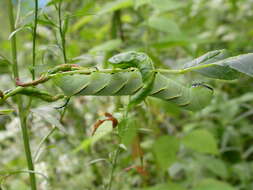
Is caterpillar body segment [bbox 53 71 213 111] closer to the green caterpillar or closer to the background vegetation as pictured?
the green caterpillar

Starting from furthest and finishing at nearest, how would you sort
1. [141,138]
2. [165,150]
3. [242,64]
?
[141,138]
[165,150]
[242,64]

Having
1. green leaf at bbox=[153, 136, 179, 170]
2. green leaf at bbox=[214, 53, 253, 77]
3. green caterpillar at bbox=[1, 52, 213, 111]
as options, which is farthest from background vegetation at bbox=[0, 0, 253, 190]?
green leaf at bbox=[214, 53, 253, 77]

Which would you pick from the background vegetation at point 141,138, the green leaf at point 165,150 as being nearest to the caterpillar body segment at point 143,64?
the background vegetation at point 141,138

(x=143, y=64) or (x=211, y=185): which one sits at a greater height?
(x=143, y=64)

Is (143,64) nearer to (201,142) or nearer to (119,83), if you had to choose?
(119,83)

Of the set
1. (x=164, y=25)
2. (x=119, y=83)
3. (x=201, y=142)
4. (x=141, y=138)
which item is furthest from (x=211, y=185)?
(x=119, y=83)

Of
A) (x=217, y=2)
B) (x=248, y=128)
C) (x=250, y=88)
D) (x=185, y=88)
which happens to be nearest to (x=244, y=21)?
(x=217, y=2)
